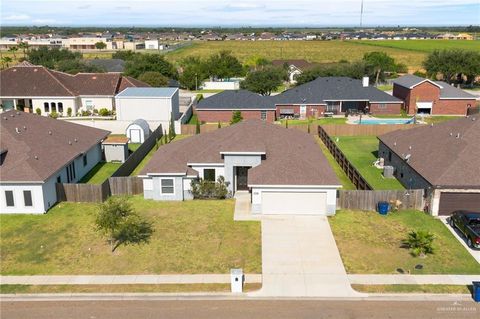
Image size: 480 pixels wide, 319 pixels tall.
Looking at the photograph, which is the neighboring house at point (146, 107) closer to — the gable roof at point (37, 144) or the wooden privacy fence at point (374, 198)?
the gable roof at point (37, 144)

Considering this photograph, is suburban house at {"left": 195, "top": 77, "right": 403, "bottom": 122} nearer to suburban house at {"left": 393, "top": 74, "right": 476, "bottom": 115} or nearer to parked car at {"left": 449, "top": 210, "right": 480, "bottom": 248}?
suburban house at {"left": 393, "top": 74, "right": 476, "bottom": 115}

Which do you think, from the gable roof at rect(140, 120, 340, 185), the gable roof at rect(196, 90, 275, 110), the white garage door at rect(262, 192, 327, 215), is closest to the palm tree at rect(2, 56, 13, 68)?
the gable roof at rect(196, 90, 275, 110)

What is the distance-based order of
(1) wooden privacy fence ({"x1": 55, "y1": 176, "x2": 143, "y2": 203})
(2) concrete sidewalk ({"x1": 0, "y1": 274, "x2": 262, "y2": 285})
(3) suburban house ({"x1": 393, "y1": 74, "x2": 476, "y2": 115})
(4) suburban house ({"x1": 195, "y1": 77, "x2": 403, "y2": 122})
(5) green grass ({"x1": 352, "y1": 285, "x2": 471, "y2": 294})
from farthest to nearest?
(3) suburban house ({"x1": 393, "y1": 74, "x2": 476, "y2": 115}), (4) suburban house ({"x1": 195, "y1": 77, "x2": 403, "y2": 122}), (1) wooden privacy fence ({"x1": 55, "y1": 176, "x2": 143, "y2": 203}), (2) concrete sidewalk ({"x1": 0, "y1": 274, "x2": 262, "y2": 285}), (5) green grass ({"x1": 352, "y1": 285, "x2": 471, "y2": 294})

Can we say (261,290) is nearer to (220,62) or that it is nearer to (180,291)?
(180,291)

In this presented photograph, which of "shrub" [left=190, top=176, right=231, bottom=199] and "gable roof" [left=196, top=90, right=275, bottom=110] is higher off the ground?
"gable roof" [left=196, top=90, right=275, bottom=110]

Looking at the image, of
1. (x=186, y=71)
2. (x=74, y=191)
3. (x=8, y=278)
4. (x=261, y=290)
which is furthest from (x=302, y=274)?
(x=186, y=71)

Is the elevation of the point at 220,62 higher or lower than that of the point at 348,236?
higher
